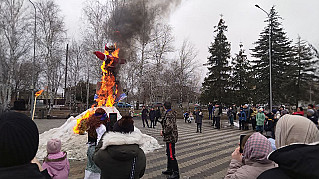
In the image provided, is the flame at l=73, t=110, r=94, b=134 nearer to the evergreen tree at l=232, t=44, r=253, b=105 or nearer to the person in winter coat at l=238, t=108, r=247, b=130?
the person in winter coat at l=238, t=108, r=247, b=130

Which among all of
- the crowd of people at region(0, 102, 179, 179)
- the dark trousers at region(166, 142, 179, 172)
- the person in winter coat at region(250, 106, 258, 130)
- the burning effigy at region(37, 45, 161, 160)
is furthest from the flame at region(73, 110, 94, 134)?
the person in winter coat at region(250, 106, 258, 130)

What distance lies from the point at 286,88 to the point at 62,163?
113 feet

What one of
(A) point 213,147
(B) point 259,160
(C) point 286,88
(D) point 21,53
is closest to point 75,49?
(D) point 21,53

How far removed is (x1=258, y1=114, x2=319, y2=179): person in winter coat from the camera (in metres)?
1.26

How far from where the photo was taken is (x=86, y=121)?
8.46m

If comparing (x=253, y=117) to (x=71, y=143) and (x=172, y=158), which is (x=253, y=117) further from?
(x=71, y=143)

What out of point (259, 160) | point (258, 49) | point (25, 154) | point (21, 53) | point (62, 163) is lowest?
point (62, 163)

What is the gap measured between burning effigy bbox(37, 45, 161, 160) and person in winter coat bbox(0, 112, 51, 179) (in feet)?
21.6

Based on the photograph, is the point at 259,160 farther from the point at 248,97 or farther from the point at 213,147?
the point at 248,97

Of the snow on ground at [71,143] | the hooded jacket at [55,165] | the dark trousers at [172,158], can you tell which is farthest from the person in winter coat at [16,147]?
the snow on ground at [71,143]

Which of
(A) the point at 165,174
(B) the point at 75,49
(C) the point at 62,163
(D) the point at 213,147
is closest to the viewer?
(C) the point at 62,163

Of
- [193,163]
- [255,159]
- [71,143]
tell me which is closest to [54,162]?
[255,159]

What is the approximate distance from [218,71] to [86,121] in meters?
24.7

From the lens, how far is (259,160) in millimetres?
2102
